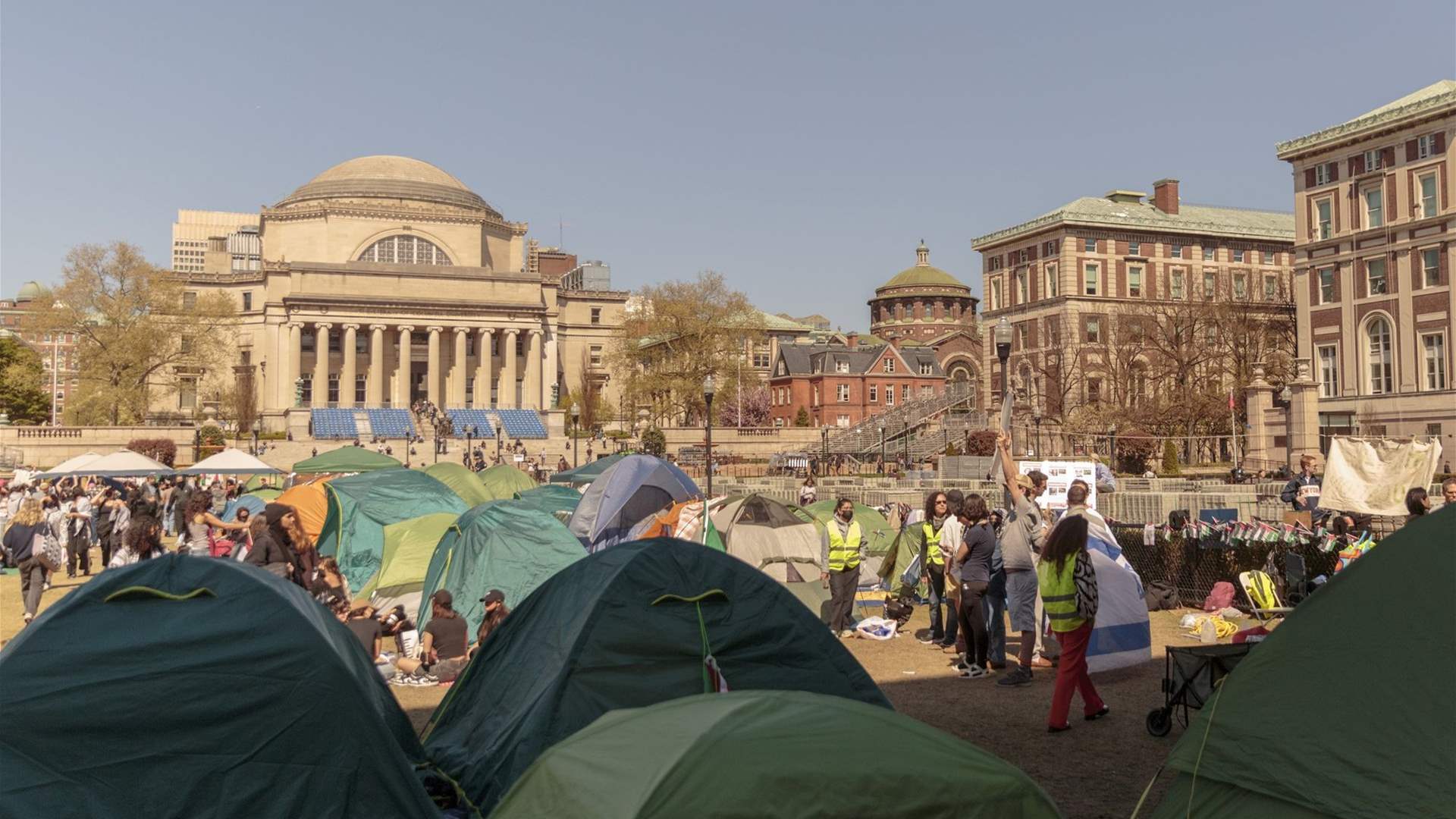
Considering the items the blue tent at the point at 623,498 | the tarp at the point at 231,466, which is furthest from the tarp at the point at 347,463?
the blue tent at the point at 623,498

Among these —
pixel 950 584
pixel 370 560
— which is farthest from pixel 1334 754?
pixel 370 560

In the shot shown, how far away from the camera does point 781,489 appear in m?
36.5

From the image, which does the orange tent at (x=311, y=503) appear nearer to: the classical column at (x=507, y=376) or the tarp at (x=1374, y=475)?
the tarp at (x=1374, y=475)

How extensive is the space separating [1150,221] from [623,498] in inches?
2838

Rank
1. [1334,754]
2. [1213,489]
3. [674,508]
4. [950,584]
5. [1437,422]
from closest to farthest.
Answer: [1334,754] < [950,584] < [674,508] < [1213,489] < [1437,422]

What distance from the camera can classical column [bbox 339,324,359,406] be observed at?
3386 inches

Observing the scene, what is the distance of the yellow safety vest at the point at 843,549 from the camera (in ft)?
48.2

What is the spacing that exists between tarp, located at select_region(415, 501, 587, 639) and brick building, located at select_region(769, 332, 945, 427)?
230 feet

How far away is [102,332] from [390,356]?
2650 centimetres

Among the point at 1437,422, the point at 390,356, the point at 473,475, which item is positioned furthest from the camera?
the point at 390,356

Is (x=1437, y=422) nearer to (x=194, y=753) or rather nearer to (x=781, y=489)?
(x=781, y=489)

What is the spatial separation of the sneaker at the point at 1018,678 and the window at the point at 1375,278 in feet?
153

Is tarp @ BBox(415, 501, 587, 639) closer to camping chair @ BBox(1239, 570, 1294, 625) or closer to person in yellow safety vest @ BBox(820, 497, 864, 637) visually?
person in yellow safety vest @ BBox(820, 497, 864, 637)

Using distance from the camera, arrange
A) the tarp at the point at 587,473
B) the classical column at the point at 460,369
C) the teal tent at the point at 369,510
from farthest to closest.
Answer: the classical column at the point at 460,369, the tarp at the point at 587,473, the teal tent at the point at 369,510
